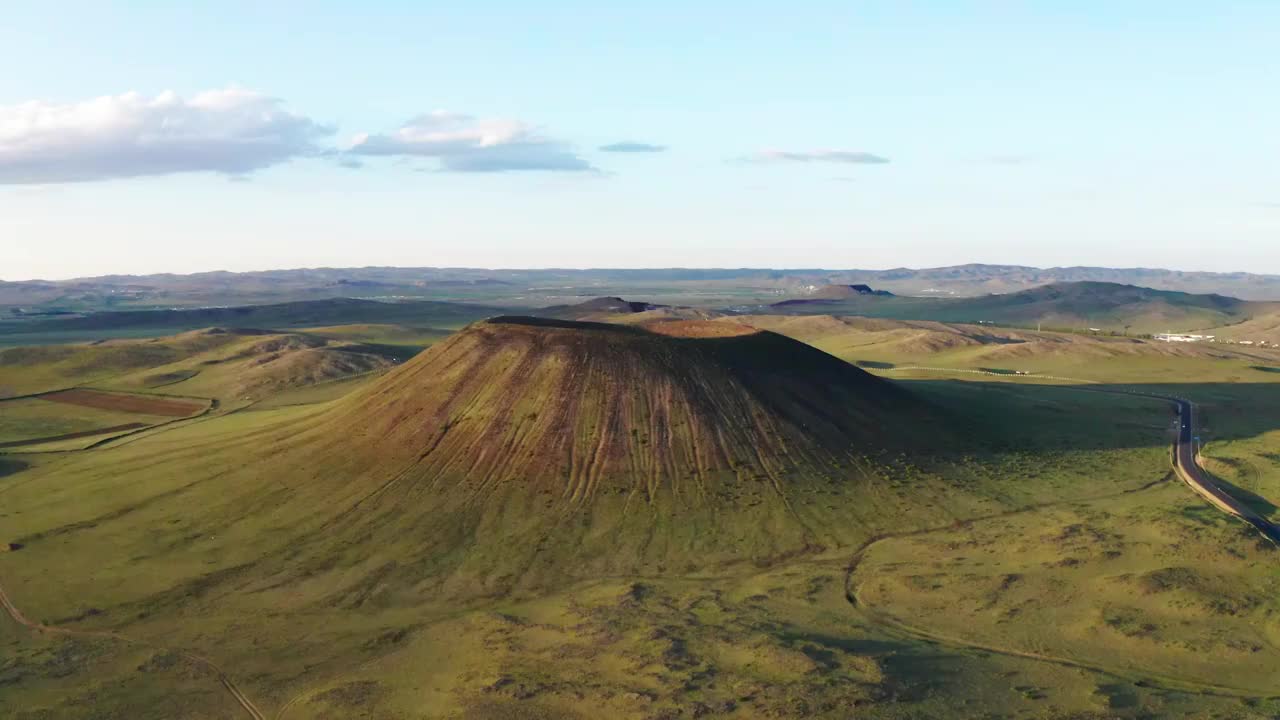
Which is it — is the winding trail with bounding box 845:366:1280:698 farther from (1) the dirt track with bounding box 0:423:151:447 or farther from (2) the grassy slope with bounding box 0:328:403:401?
(2) the grassy slope with bounding box 0:328:403:401

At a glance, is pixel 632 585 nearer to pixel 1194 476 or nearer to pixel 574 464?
pixel 574 464

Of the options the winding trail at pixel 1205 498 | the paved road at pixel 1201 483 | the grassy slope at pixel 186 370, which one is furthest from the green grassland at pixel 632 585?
the grassy slope at pixel 186 370

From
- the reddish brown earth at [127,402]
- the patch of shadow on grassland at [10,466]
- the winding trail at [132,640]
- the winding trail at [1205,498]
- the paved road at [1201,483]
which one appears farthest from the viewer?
the reddish brown earth at [127,402]

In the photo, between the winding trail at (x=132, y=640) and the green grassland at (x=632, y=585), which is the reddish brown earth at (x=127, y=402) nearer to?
the green grassland at (x=632, y=585)

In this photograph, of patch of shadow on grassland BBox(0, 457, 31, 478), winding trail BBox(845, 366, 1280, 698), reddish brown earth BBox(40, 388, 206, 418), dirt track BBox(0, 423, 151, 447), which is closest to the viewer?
winding trail BBox(845, 366, 1280, 698)

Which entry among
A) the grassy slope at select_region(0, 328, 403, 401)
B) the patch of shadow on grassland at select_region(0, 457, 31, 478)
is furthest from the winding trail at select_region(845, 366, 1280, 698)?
the grassy slope at select_region(0, 328, 403, 401)

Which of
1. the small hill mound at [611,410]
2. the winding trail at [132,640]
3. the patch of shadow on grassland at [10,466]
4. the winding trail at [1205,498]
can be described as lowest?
the winding trail at [132,640]

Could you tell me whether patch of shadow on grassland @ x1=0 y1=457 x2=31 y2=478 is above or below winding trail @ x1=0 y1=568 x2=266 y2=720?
above
